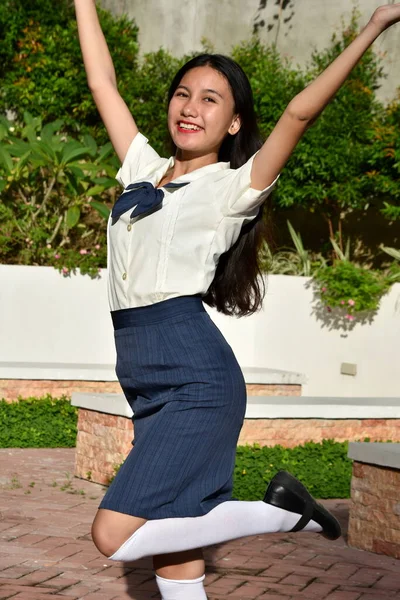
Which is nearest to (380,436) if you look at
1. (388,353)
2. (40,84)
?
(388,353)

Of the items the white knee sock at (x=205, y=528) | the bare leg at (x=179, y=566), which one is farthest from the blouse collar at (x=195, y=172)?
the bare leg at (x=179, y=566)

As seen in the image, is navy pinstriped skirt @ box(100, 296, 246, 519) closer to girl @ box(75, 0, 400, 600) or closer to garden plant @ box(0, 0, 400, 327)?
girl @ box(75, 0, 400, 600)

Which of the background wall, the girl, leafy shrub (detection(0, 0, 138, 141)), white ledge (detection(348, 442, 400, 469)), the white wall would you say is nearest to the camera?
the girl

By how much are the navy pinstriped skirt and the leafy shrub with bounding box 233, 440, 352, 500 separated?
10.2 feet

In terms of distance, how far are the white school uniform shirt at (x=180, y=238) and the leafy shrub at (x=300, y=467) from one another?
3235 millimetres

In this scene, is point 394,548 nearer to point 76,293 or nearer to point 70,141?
point 76,293

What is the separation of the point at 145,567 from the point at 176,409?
1816mm

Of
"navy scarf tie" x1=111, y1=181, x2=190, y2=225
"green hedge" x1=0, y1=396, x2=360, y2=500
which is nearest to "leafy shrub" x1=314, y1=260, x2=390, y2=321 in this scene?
"green hedge" x1=0, y1=396, x2=360, y2=500

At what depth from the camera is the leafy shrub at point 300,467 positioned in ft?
19.7

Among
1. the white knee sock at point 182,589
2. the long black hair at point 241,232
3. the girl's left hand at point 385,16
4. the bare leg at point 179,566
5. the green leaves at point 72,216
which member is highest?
the green leaves at point 72,216

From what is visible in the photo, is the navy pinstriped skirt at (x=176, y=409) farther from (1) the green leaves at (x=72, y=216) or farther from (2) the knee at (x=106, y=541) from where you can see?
(1) the green leaves at (x=72, y=216)

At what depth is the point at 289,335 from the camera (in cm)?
1008

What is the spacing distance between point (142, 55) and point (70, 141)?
231 cm

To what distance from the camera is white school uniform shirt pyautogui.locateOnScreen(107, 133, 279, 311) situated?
9.24 feet
